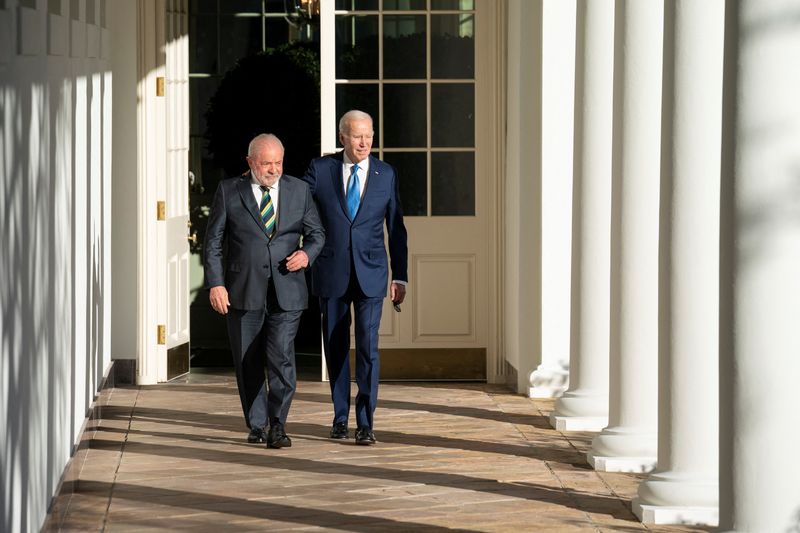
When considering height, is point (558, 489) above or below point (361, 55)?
below

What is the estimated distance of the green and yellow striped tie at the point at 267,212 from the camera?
24.5 ft

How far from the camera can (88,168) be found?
7320 mm

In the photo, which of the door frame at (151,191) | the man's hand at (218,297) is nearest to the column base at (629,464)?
the man's hand at (218,297)

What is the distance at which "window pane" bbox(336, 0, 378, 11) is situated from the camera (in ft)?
33.2

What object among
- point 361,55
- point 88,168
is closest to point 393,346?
point 361,55

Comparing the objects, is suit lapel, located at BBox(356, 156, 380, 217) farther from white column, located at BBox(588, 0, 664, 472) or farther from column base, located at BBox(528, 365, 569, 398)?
column base, located at BBox(528, 365, 569, 398)

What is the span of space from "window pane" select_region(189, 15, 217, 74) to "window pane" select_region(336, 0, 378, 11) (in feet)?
13.7

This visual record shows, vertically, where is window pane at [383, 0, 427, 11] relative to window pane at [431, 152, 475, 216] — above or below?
above

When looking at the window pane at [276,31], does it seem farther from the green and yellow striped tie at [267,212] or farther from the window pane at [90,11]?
the green and yellow striped tie at [267,212]

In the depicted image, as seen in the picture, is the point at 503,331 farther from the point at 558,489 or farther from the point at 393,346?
the point at 558,489

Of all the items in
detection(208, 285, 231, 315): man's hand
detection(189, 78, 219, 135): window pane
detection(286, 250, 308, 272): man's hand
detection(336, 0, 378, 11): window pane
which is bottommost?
detection(208, 285, 231, 315): man's hand

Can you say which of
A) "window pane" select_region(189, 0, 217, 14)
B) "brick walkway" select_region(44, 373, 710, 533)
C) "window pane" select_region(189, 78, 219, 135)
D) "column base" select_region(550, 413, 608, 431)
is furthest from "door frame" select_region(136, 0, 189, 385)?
"window pane" select_region(189, 0, 217, 14)

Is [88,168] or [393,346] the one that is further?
[393,346]

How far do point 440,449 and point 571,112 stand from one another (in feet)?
8.74
